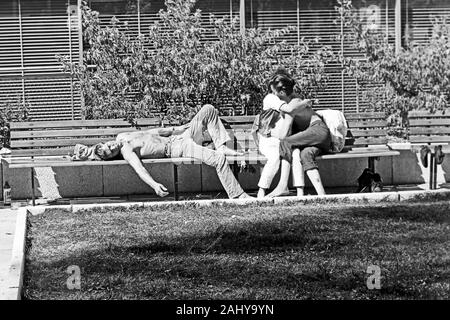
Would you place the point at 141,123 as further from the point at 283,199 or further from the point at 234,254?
the point at 234,254

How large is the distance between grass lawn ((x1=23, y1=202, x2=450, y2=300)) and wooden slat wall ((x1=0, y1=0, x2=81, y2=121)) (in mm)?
5987

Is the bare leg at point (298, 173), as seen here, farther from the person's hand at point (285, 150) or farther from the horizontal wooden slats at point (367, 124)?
the horizontal wooden slats at point (367, 124)

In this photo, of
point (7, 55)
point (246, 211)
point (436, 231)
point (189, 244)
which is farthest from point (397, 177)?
point (7, 55)

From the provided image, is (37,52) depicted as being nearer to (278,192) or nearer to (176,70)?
(176,70)

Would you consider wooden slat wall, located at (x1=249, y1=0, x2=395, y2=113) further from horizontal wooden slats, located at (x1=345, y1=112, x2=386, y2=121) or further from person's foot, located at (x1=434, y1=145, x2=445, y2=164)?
person's foot, located at (x1=434, y1=145, x2=445, y2=164)

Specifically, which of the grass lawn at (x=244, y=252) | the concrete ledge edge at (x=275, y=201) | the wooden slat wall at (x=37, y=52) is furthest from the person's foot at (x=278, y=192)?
the wooden slat wall at (x=37, y=52)

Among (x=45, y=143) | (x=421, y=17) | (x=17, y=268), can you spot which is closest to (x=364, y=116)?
(x=45, y=143)

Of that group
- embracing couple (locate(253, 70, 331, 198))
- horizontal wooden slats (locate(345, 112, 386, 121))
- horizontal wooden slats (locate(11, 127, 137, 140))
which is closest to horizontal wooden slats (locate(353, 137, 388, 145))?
horizontal wooden slats (locate(345, 112, 386, 121))

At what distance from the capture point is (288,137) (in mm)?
12398

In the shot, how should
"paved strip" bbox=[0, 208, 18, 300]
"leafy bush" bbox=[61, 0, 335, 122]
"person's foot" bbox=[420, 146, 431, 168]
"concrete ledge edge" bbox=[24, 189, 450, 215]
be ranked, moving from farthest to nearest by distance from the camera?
1. "leafy bush" bbox=[61, 0, 335, 122]
2. "person's foot" bbox=[420, 146, 431, 168]
3. "concrete ledge edge" bbox=[24, 189, 450, 215]
4. "paved strip" bbox=[0, 208, 18, 300]

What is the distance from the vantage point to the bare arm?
1214cm

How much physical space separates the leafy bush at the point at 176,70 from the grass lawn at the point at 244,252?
10.9 ft

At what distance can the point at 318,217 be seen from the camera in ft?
33.9

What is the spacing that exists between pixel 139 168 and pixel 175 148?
1.77 ft
